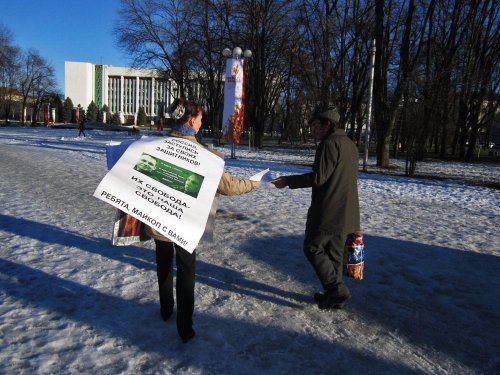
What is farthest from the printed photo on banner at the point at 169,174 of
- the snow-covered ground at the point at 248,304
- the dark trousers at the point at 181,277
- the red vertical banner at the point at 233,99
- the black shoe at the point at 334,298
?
the red vertical banner at the point at 233,99

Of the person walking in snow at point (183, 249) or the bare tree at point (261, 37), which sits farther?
the bare tree at point (261, 37)

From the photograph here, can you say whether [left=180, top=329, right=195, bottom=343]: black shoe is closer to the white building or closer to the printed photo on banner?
the printed photo on banner

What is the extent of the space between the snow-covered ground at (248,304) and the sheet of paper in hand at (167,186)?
1.00 metres

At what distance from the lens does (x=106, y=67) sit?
128m

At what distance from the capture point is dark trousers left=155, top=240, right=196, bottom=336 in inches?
118

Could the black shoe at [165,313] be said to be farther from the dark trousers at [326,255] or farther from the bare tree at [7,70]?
the bare tree at [7,70]

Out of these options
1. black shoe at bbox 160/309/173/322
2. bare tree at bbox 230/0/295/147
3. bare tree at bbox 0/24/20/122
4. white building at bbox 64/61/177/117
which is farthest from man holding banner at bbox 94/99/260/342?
white building at bbox 64/61/177/117

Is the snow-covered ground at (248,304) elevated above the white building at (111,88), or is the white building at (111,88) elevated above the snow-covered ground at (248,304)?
the white building at (111,88)

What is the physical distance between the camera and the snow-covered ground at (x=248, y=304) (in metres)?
2.96

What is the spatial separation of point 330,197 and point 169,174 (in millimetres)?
1402

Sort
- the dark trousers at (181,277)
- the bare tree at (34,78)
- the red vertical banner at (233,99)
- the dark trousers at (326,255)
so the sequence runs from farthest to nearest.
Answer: the bare tree at (34,78)
the red vertical banner at (233,99)
the dark trousers at (326,255)
the dark trousers at (181,277)

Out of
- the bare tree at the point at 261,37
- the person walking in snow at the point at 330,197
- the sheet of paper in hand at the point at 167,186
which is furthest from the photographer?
the bare tree at the point at 261,37

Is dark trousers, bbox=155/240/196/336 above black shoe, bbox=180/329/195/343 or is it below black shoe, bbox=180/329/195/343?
above

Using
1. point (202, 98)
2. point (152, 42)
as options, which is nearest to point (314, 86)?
point (152, 42)
